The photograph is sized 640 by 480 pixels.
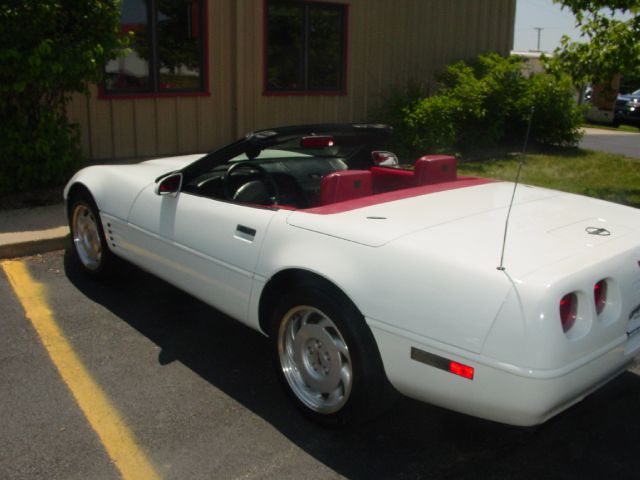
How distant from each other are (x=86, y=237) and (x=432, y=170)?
279 centimetres

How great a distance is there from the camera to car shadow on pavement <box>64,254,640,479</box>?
3131mm

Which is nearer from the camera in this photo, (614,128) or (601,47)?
(601,47)

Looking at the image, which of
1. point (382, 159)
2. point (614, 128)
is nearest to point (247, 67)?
point (382, 159)

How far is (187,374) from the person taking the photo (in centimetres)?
400

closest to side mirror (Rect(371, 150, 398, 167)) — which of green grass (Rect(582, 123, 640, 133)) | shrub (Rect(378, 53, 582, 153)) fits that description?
shrub (Rect(378, 53, 582, 153))

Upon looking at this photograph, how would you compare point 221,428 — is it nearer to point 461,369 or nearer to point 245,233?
point 245,233

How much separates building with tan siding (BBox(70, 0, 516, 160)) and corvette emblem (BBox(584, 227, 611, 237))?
7.81m

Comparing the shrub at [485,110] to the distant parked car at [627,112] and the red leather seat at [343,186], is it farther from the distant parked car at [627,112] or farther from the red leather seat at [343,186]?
the distant parked car at [627,112]

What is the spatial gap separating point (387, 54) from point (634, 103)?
13565 millimetres

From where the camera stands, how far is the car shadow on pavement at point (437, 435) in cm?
313

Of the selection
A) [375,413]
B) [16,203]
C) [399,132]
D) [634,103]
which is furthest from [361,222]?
[634,103]

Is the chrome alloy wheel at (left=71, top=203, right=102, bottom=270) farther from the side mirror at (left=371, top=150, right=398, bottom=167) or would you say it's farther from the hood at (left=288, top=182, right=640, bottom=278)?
the hood at (left=288, top=182, right=640, bottom=278)

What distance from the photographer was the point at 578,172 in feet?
35.9

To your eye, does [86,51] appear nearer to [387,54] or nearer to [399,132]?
[399,132]
